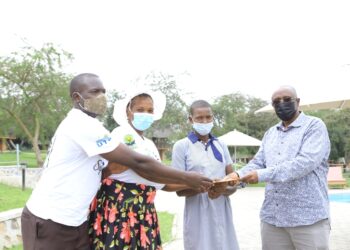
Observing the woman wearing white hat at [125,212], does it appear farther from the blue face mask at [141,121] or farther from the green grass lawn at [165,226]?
the green grass lawn at [165,226]

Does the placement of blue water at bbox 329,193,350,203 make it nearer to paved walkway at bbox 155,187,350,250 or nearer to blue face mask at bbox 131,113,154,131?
paved walkway at bbox 155,187,350,250

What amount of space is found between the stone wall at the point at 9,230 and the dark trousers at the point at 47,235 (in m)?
3.60

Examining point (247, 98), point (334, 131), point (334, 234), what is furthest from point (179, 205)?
point (247, 98)

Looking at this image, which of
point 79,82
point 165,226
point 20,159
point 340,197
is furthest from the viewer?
point 20,159

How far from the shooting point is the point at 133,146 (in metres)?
3.04

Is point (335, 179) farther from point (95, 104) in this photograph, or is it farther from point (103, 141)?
point (103, 141)

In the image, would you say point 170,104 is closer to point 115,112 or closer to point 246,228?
point 246,228

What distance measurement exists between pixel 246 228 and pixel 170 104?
16.3m

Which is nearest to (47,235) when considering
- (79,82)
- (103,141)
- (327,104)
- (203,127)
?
(103,141)

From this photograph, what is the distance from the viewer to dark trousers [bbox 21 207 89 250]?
2693mm

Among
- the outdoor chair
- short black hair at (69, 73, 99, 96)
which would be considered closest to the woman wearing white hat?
short black hair at (69, 73, 99, 96)

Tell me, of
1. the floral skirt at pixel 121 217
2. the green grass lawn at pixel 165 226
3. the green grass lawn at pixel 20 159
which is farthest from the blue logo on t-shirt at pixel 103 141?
the green grass lawn at pixel 20 159

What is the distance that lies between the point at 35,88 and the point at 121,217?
70.2ft

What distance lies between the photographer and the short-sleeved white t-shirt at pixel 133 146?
291cm
